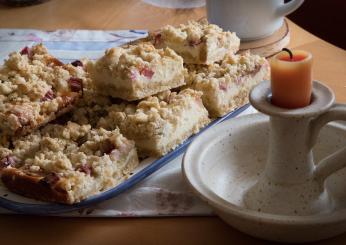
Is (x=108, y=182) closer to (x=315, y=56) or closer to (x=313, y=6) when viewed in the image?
(x=315, y=56)

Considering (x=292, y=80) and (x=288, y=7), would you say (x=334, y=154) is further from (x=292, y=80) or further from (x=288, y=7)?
(x=288, y=7)

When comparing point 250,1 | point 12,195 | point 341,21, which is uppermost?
point 250,1

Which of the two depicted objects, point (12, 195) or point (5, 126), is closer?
point (12, 195)

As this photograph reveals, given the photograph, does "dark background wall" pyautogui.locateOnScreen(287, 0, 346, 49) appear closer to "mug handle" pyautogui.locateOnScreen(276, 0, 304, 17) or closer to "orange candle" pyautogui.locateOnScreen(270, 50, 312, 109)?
"mug handle" pyautogui.locateOnScreen(276, 0, 304, 17)

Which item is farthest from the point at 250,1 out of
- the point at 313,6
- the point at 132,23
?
the point at 313,6

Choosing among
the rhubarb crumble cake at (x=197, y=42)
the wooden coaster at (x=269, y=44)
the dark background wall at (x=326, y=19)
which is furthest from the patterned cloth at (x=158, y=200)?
the dark background wall at (x=326, y=19)

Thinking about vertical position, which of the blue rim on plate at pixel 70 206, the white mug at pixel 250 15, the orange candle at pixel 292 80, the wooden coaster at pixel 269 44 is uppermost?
the orange candle at pixel 292 80

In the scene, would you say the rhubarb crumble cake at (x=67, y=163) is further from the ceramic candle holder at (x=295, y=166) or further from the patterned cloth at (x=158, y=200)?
the ceramic candle holder at (x=295, y=166)
